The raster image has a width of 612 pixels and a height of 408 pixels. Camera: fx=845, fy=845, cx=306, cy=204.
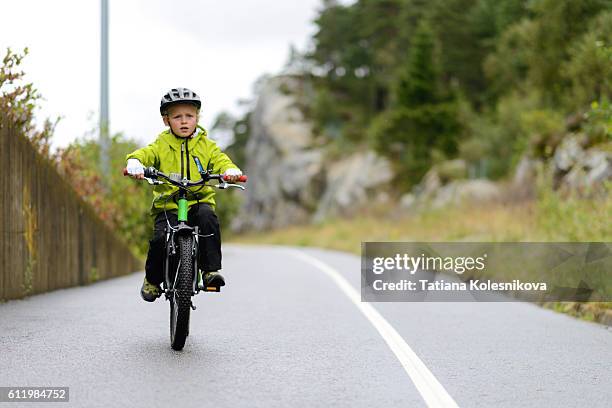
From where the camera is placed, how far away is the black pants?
6922 millimetres

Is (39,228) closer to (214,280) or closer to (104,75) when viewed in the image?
(214,280)

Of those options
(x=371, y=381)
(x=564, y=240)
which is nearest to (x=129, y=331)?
(x=371, y=381)

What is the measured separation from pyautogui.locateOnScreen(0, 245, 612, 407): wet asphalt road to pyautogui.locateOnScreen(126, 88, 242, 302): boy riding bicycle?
0.69 meters

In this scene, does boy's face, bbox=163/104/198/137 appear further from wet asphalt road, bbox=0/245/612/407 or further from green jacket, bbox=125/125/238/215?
wet asphalt road, bbox=0/245/612/407

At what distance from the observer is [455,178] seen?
4172cm

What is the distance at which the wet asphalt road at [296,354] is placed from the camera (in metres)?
5.38

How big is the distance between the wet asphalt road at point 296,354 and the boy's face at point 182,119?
1819mm

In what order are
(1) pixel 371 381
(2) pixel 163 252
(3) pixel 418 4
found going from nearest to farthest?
1. (1) pixel 371 381
2. (2) pixel 163 252
3. (3) pixel 418 4

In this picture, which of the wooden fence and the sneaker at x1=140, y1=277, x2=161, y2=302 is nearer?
the sneaker at x1=140, y1=277, x2=161, y2=302

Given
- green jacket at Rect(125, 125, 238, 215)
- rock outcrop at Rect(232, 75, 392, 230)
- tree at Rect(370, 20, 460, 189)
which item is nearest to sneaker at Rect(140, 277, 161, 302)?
green jacket at Rect(125, 125, 238, 215)

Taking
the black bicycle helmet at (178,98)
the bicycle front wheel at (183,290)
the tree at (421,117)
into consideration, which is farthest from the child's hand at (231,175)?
the tree at (421,117)

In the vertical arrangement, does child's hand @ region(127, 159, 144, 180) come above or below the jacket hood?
below

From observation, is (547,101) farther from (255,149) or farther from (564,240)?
(255,149)

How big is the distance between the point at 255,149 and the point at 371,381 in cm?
7185
